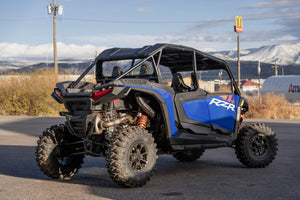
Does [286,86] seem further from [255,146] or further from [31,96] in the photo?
[255,146]

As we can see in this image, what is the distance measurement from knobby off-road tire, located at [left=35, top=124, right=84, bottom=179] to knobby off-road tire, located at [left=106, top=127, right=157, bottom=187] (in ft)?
4.45

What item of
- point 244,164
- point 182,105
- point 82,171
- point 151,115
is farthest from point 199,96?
point 82,171

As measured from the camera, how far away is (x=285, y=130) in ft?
63.2

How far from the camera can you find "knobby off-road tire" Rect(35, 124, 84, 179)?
312 inches

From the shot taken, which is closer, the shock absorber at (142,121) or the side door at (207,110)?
the shock absorber at (142,121)

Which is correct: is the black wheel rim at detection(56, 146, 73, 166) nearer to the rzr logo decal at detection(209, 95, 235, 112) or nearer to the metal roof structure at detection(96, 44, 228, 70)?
the metal roof structure at detection(96, 44, 228, 70)

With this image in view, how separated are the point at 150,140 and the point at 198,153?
10.3 feet

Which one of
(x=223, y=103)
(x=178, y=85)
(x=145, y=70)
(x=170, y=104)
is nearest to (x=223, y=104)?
(x=223, y=103)

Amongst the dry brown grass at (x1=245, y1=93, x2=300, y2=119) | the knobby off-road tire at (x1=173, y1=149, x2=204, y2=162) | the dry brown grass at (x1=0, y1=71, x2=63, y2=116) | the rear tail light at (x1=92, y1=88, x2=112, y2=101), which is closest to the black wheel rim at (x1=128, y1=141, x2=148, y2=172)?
the rear tail light at (x1=92, y1=88, x2=112, y2=101)

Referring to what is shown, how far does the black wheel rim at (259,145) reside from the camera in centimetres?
950

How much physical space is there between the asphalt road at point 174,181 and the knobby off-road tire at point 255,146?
19 cm

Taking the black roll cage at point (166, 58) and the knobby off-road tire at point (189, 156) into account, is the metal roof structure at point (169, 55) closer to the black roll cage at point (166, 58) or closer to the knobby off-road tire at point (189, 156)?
the black roll cage at point (166, 58)

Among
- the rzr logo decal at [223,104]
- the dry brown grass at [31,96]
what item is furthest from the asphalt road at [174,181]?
the dry brown grass at [31,96]

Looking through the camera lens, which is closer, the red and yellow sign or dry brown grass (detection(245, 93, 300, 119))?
dry brown grass (detection(245, 93, 300, 119))
